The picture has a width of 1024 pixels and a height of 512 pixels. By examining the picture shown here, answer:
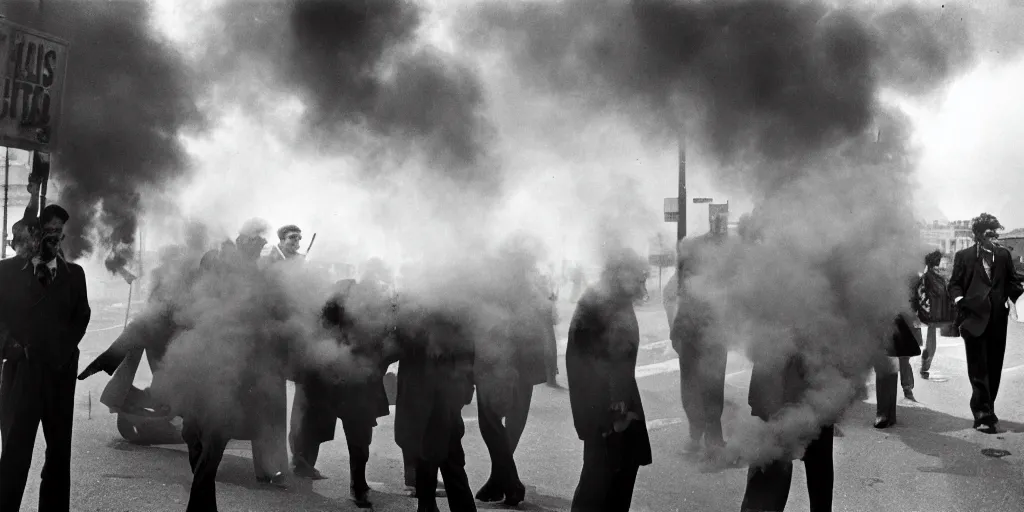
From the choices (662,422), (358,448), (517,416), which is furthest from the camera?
(662,422)

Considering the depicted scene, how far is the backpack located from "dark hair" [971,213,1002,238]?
190 cm

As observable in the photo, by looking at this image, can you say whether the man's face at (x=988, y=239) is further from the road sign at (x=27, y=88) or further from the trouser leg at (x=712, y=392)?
the road sign at (x=27, y=88)

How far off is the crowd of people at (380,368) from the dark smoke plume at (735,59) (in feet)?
3.07

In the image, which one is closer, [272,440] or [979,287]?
[272,440]

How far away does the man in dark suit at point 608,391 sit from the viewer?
13.2ft

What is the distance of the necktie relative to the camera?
4.28 metres

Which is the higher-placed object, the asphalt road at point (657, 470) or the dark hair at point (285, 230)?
the dark hair at point (285, 230)

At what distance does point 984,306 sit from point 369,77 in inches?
198

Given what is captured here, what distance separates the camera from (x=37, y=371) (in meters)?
4.17

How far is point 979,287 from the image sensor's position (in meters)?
6.59

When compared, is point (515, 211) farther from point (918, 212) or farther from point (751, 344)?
point (918, 212)

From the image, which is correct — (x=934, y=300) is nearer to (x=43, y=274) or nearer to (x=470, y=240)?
(x=470, y=240)

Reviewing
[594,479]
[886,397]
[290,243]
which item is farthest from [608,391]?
[886,397]

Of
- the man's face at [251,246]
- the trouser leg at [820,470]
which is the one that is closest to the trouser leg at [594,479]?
the trouser leg at [820,470]
